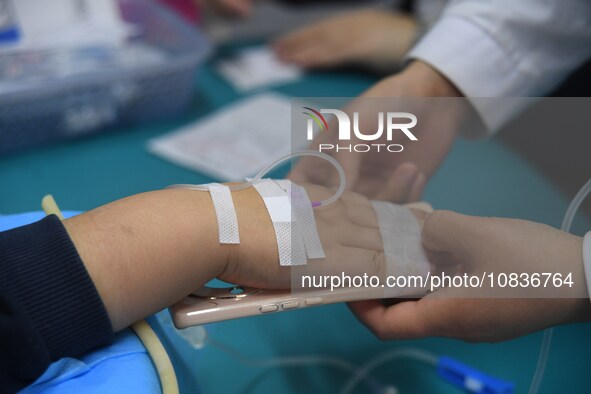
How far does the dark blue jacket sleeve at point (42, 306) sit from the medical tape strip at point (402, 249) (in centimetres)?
25

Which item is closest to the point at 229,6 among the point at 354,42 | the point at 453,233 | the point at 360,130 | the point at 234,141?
the point at 354,42

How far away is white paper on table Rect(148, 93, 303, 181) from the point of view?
916 millimetres

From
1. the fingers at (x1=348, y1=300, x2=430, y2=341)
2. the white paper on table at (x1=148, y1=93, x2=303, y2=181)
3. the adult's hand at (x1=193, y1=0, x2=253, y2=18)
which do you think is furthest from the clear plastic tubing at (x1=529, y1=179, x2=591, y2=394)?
the adult's hand at (x1=193, y1=0, x2=253, y2=18)

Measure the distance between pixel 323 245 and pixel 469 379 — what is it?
26 centimetres

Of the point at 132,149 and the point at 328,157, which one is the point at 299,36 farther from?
the point at 328,157

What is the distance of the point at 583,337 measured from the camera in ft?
1.75

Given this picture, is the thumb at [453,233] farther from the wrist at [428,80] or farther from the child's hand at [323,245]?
the wrist at [428,80]

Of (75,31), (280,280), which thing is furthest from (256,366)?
(75,31)

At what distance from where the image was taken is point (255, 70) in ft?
4.08

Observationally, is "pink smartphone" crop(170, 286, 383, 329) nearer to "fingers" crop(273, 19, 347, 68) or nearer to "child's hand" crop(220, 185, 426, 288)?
"child's hand" crop(220, 185, 426, 288)

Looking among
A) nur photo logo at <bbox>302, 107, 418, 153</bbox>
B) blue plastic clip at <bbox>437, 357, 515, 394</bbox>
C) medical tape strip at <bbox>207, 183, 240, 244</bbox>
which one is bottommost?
blue plastic clip at <bbox>437, 357, 515, 394</bbox>

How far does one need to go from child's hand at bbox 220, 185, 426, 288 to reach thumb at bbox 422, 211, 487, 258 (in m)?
0.02

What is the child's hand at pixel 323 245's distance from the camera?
1.62 feet

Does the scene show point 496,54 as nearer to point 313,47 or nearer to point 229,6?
point 313,47
